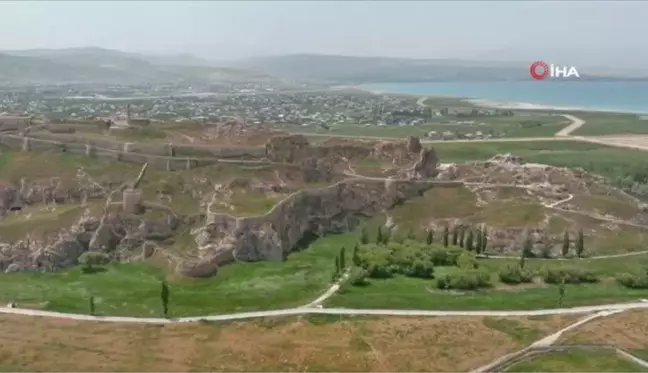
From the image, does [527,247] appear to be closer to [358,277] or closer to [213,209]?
[358,277]

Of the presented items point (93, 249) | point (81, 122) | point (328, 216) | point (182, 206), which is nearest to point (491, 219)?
point (328, 216)

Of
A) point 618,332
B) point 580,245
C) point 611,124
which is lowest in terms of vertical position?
point 618,332

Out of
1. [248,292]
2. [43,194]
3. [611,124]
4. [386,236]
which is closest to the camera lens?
[248,292]

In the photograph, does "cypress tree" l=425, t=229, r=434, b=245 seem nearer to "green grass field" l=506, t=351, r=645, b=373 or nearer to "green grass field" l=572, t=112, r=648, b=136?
"green grass field" l=506, t=351, r=645, b=373

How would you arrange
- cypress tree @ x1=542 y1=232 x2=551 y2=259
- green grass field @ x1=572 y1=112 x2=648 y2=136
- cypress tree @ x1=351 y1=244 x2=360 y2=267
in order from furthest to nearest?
green grass field @ x1=572 y1=112 x2=648 y2=136 → cypress tree @ x1=542 y1=232 x2=551 y2=259 → cypress tree @ x1=351 y1=244 x2=360 y2=267

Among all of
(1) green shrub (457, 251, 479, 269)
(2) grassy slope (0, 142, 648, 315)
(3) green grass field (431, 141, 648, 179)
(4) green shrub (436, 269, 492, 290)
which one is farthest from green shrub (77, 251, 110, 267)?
(3) green grass field (431, 141, 648, 179)

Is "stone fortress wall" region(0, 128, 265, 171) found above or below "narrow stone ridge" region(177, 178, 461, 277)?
above

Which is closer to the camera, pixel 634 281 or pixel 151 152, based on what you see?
pixel 634 281

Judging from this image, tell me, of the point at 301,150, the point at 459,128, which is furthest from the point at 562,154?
the point at 301,150
